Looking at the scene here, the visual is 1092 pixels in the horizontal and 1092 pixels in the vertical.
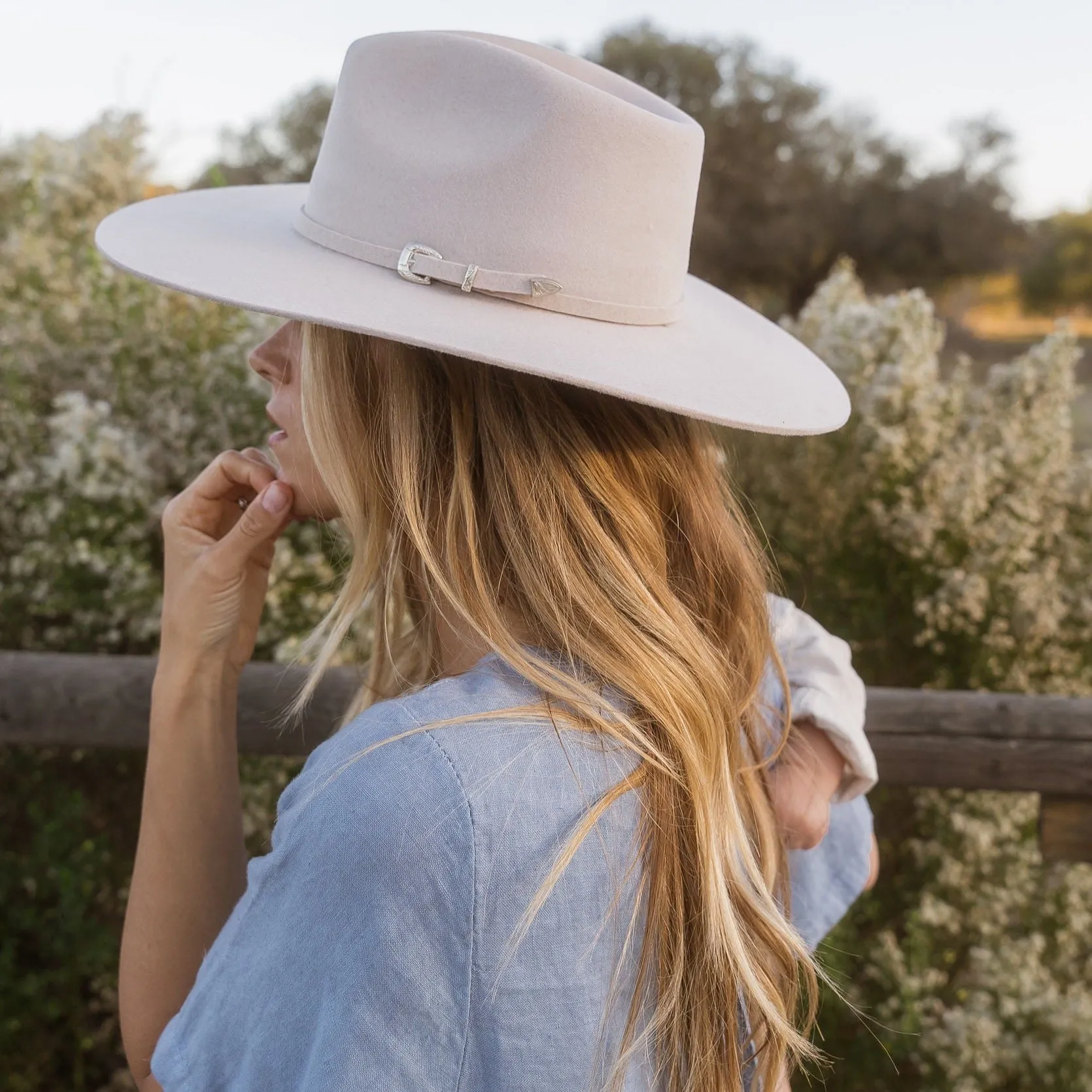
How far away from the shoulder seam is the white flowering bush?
207cm

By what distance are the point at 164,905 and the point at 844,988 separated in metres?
2.20

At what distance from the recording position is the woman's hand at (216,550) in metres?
1.38

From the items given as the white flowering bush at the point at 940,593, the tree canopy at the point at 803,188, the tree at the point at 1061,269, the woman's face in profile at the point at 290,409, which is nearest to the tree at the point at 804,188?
the tree canopy at the point at 803,188

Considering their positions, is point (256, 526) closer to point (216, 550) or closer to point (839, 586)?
point (216, 550)

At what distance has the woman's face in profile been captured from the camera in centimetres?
129

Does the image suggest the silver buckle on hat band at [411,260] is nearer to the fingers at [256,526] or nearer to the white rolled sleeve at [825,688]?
the fingers at [256,526]

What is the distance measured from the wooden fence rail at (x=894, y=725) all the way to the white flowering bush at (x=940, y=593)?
35.5 inches

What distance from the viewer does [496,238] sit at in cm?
113

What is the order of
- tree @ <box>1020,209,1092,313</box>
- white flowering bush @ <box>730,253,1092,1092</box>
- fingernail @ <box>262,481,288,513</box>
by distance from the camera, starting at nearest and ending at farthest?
fingernail @ <box>262,481,288,513</box>
white flowering bush @ <box>730,253,1092,1092</box>
tree @ <box>1020,209,1092,313</box>

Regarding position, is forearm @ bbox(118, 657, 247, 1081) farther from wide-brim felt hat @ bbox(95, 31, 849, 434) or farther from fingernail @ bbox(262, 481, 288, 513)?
wide-brim felt hat @ bbox(95, 31, 849, 434)

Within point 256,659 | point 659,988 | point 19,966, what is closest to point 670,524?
point 659,988

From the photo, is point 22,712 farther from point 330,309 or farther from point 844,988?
point 844,988

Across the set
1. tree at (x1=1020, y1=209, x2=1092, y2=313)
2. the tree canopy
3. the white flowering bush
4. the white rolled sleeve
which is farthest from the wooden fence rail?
tree at (x1=1020, y1=209, x2=1092, y2=313)

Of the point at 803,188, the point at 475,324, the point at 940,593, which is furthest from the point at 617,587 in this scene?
the point at 803,188
